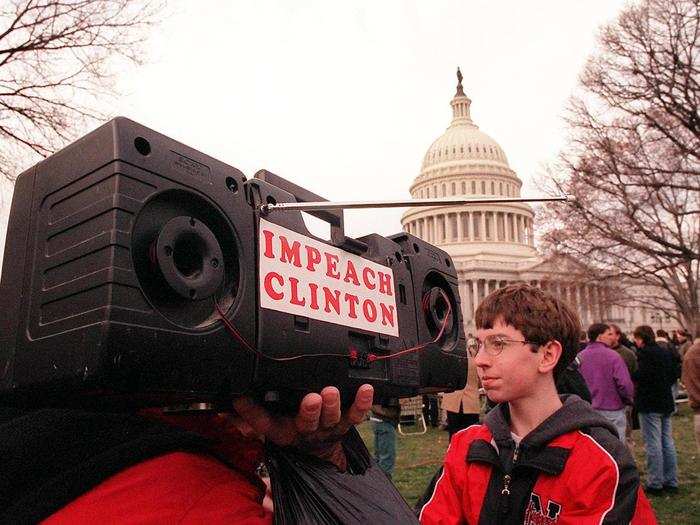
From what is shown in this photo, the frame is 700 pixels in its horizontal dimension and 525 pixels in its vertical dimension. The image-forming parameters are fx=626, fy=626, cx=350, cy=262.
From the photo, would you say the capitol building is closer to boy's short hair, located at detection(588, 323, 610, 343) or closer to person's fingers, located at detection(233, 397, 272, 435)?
boy's short hair, located at detection(588, 323, 610, 343)

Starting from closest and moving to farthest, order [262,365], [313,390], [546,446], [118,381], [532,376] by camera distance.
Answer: [118,381] < [262,365] < [313,390] < [546,446] < [532,376]

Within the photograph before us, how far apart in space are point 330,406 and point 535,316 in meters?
1.54

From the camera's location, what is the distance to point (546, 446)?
2299mm

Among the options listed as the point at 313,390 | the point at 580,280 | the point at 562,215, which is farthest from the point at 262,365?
the point at 580,280

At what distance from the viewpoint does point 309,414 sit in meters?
1.18

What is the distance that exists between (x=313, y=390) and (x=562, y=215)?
1719 cm

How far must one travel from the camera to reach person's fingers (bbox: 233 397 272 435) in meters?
1.16

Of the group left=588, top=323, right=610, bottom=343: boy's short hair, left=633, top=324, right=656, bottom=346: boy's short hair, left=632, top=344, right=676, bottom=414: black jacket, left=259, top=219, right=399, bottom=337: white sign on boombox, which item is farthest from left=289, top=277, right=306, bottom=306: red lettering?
left=633, top=324, right=656, bottom=346: boy's short hair

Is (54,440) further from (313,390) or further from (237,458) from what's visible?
(313,390)

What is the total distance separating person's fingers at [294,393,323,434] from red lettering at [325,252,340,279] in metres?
0.27

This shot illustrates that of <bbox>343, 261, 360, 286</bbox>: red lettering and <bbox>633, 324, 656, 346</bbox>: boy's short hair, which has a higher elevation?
<bbox>633, 324, 656, 346</bbox>: boy's short hair

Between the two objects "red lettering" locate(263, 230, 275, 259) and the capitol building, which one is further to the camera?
the capitol building

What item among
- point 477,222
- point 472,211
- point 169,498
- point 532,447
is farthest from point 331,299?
point 472,211

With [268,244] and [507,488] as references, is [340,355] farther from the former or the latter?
[507,488]
